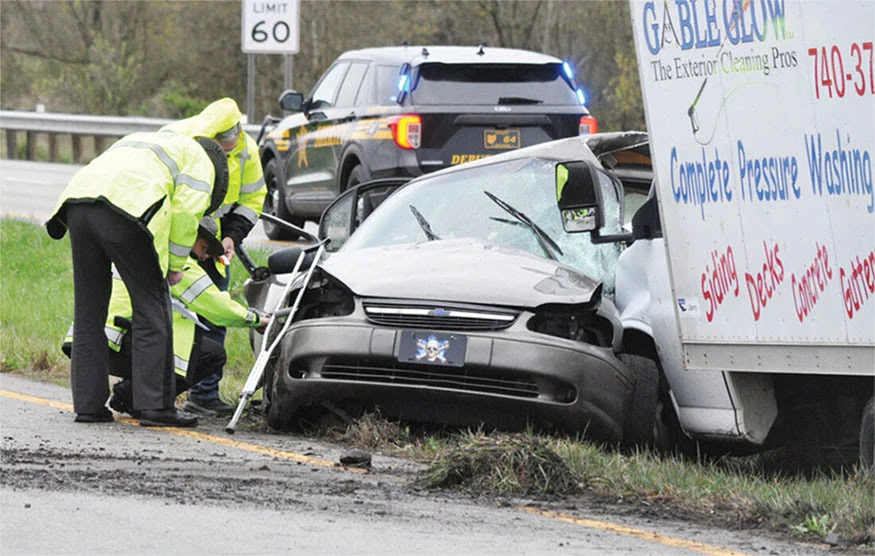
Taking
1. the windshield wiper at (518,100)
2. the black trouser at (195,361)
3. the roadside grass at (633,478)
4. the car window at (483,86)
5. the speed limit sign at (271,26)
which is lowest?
the roadside grass at (633,478)

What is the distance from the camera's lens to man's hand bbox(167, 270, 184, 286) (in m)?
8.52

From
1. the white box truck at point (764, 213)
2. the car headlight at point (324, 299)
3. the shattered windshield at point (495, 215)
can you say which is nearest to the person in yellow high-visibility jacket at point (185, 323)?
the car headlight at point (324, 299)

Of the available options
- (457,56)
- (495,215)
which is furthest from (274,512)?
(457,56)

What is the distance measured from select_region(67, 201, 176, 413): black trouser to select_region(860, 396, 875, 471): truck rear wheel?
3496 millimetres

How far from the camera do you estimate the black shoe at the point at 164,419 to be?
8406mm

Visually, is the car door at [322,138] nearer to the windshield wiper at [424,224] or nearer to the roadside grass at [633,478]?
the windshield wiper at [424,224]

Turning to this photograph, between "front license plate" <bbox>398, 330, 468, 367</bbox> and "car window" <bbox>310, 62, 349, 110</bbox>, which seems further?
"car window" <bbox>310, 62, 349, 110</bbox>

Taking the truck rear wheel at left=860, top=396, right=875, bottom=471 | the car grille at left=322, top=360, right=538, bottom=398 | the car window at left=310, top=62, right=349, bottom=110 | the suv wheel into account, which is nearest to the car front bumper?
the car grille at left=322, top=360, right=538, bottom=398

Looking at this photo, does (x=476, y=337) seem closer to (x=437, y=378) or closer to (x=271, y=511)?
(x=437, y=378)

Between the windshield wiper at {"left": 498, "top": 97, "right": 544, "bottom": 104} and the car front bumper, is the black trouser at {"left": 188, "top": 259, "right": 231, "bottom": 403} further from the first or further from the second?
the windshield wiper at {"left": 498, "top": 97, "right": 544, "bottom": 104}

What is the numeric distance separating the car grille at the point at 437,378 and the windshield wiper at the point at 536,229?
1.16m

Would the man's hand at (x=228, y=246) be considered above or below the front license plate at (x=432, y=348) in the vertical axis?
above

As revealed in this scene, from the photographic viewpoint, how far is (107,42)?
36.9 metres

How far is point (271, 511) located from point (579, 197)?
262 centimetres
